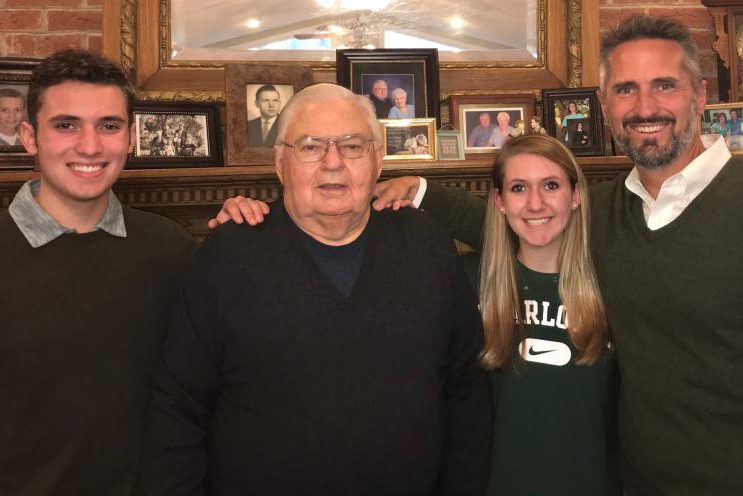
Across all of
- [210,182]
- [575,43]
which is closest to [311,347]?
[210,182]

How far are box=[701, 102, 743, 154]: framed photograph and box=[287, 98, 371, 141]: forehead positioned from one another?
1.38 metres

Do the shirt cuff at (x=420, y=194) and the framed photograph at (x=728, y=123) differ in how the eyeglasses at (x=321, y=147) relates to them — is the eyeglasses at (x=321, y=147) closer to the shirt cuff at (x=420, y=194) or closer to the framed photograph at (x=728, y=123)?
the shirt cuff at (x=420, y=194)

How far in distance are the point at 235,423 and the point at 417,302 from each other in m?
0.47

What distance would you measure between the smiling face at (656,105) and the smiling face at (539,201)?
18 cm

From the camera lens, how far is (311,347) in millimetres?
1429

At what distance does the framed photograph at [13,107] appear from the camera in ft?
6.95

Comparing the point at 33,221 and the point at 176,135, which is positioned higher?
the point at 176,135

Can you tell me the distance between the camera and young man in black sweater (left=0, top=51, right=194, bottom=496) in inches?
58.3

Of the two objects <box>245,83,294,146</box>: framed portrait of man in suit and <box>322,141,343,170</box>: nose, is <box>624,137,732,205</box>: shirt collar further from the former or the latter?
<box>245,83,294,146</box>: framed portrait of man in suit

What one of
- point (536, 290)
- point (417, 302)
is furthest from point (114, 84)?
point (536, 290)

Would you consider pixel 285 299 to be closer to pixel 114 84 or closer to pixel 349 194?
pixel 349 194

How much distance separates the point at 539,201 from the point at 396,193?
0.36 metres

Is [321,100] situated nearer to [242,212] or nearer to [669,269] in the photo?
[242,212]

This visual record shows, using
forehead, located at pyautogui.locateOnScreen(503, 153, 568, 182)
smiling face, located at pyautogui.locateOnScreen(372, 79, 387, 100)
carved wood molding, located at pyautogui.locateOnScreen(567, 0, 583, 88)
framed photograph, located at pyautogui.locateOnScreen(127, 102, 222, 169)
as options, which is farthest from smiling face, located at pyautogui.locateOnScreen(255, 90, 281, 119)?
carved wood molding, located at pyautogui.locateOnScreen(567, 0, 583, 88)
